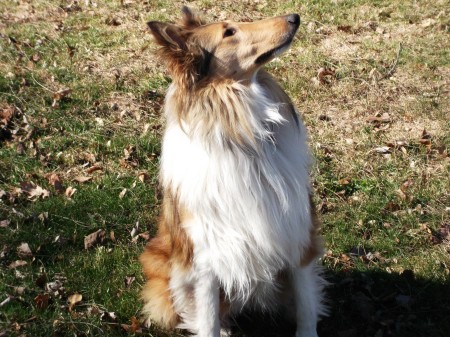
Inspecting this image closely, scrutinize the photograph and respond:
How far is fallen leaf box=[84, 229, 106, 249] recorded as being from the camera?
16.1 ft

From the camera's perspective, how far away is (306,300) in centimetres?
388

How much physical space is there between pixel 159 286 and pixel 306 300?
3.39 ft

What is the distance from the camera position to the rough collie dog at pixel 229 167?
3.44 m

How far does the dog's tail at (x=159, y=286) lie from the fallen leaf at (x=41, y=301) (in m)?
0.75

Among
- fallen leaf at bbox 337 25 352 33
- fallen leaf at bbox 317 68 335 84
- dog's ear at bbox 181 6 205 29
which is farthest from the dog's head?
fallen leaf at bbox 337 25 352 33

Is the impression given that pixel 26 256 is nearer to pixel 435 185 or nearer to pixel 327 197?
pixel 327 197

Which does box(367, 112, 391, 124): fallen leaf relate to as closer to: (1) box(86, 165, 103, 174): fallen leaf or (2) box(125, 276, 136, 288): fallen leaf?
(1) box(86, 165, 103, 174): fallen leaf

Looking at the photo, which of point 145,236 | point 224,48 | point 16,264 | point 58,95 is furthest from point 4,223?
point 224,48

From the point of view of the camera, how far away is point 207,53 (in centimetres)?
357

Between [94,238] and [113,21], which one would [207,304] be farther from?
[113,21]

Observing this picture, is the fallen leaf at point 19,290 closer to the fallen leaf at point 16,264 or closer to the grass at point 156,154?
the grass at point 156,154

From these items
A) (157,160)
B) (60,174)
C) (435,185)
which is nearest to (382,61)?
(435,185)

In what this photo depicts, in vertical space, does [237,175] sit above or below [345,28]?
above

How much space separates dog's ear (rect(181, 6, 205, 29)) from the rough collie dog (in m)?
0.01
